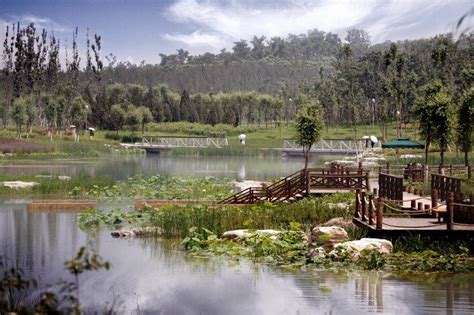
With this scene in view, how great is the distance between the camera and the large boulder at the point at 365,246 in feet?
45.6

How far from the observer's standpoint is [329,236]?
49.1ft

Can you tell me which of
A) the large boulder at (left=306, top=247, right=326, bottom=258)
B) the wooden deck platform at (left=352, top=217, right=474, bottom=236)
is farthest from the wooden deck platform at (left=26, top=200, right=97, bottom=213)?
the wooden deck platform at (left=352, top=217, right=474, bottom=236)

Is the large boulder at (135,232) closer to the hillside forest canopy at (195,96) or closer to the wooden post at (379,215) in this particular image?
the wooden post at (379,215)

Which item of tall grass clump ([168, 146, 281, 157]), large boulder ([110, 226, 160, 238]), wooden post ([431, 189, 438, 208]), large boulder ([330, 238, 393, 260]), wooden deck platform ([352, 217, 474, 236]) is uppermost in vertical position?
tall grass clump ([168, 146, 281, 157])

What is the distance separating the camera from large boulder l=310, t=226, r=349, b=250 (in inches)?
585

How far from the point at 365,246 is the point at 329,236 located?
1.11 meters

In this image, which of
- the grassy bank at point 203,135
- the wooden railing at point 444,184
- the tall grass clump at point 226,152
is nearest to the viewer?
the wooden railing at point 444,184

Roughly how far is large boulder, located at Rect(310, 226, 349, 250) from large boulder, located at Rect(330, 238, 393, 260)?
22.3 inches

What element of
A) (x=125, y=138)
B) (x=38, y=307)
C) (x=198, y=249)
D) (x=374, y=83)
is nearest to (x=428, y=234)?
(x=198, y=249)

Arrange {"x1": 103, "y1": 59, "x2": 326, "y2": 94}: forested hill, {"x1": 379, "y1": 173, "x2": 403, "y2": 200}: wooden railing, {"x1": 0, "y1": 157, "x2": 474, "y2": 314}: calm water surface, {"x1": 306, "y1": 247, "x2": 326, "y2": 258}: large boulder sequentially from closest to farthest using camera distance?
{"x1": 0, "y1": 157, "x2": 474, "y2": 314}: calm water surface < {"x1": 306, "y1": 247, "x2": 326, "y2": 258}: large boulder < {"x1": 379, "y1": 173, "x2": 403, "y2": 200}: wooden railing < {"x1": 103, "y1": 59, "x2": 326, "y2": 94}: forested hill

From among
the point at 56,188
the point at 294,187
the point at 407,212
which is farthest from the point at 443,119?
the point at 56,188

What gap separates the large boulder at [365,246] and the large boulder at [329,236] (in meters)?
0.57

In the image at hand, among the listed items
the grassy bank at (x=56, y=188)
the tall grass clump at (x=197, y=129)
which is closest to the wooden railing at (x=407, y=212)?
the grassy bank at (x=56, y=188)

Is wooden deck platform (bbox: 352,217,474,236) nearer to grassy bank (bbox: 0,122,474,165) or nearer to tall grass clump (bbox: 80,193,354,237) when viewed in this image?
tall grass clump (bbox: 80,193,354,237)
